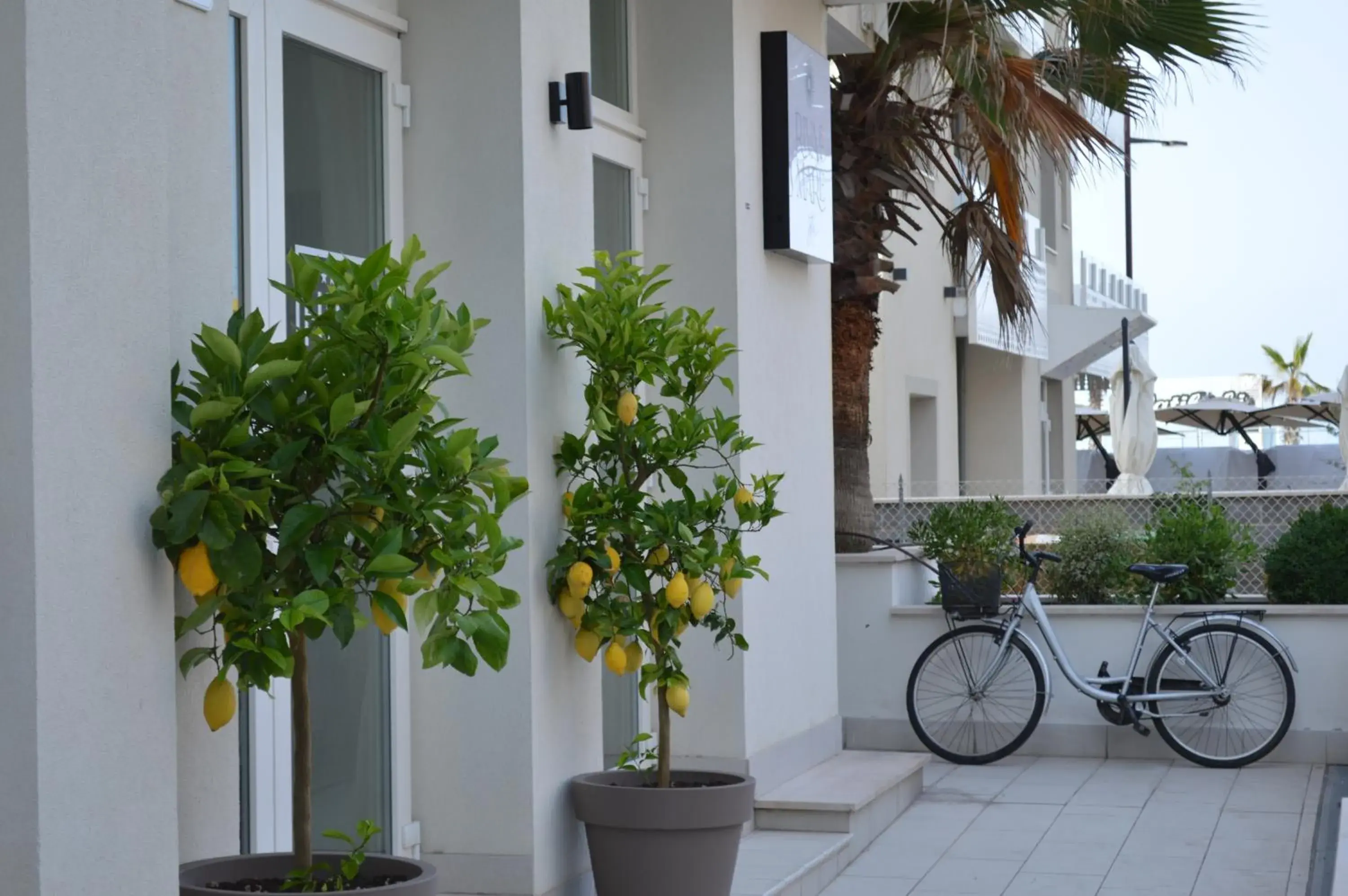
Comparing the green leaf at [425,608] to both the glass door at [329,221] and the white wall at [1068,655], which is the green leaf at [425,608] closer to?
the glass door at [329,221]

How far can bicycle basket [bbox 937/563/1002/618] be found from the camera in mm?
8734

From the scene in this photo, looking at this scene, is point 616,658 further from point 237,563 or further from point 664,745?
point 237,563

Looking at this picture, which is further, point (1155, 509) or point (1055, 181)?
point (1055, 181)

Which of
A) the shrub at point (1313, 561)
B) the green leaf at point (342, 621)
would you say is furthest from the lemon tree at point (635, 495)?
the shrub at point (1313, 561)

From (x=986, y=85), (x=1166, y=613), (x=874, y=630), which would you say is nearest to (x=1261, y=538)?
(x=1166, y=613)

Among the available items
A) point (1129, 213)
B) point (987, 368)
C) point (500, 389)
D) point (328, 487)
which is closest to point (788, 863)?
point (500, 389)

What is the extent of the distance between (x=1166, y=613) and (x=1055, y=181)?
1497 cm

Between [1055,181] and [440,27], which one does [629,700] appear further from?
[1055,181]

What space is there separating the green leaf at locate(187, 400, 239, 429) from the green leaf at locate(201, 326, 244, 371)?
0.26 ft

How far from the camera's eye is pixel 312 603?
8.96ft

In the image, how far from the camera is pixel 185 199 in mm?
3178

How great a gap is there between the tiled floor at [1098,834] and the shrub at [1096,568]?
3.21 ft

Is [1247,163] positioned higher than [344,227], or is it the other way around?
[1247,163]

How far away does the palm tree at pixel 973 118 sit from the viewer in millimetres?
8477
